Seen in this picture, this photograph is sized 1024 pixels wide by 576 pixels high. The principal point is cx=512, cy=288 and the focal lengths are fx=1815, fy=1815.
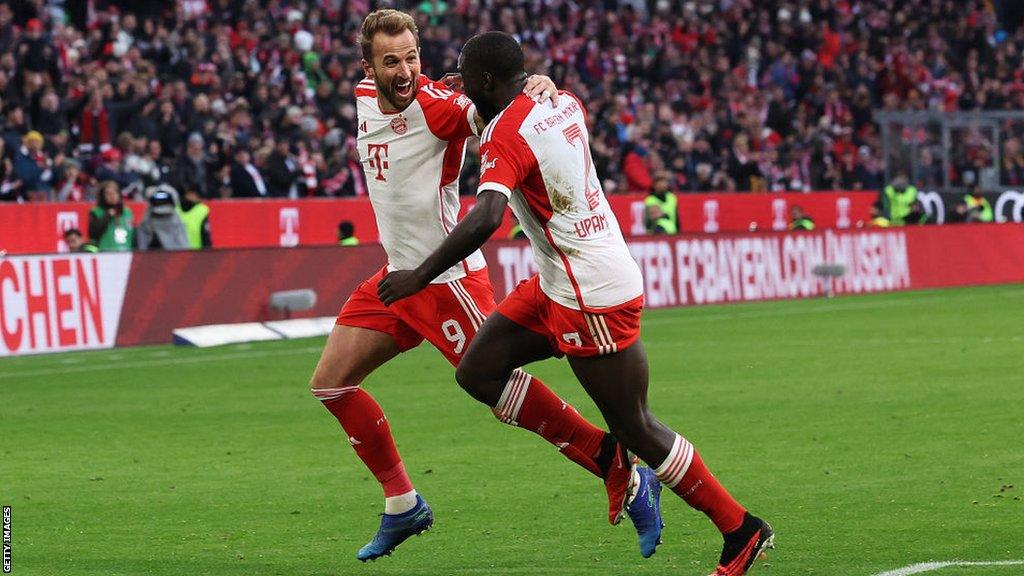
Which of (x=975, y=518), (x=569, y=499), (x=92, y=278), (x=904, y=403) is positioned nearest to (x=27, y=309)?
(x=92, y=278)

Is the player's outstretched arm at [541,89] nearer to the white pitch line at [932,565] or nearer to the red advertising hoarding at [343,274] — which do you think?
the white pitch line at [932,565]

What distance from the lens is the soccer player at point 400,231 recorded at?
24.0 ft

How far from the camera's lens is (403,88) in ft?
23.9

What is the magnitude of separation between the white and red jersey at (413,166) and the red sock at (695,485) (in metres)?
1.48

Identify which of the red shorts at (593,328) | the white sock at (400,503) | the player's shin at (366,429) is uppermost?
the red shorts at (593,328)

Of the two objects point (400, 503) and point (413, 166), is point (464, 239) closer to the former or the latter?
point (413, 166)

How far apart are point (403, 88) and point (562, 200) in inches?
48.6

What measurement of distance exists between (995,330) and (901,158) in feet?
56.6

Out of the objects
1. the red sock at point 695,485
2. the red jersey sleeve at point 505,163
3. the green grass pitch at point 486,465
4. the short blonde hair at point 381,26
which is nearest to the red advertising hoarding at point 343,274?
the green grass pitch at point 486,465

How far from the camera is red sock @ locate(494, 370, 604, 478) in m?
7.07

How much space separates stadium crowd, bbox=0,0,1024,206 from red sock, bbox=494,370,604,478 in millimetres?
15548

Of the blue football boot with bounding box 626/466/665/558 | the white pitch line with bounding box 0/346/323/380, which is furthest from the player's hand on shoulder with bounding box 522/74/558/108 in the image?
the white pitch line with bounding box 0/346/323/380

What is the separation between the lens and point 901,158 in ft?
118

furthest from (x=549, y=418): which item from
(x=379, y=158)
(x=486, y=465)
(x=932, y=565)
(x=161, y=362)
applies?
(x=161, y=362)
